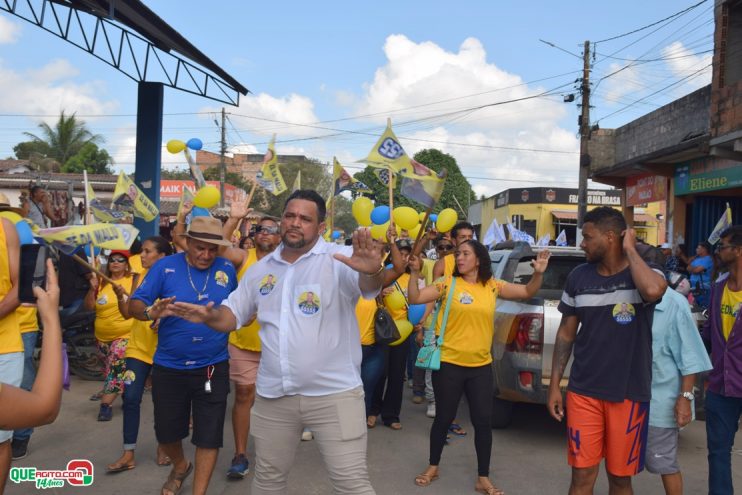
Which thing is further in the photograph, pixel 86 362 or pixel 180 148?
pixel 86 362

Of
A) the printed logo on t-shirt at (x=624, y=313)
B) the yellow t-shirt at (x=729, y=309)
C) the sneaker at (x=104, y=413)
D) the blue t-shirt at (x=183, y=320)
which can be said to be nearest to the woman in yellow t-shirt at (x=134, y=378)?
the blue t-shirt at (x=183, y=320)

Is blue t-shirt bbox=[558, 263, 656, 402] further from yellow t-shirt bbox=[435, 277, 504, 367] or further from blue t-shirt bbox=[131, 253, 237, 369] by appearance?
blue t-shirt bbox=[131, 253, 237, 369]

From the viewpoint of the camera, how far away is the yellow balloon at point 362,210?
500cm

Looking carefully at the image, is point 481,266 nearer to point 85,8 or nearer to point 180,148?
point 180,148

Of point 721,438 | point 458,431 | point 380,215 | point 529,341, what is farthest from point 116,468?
point 721,438

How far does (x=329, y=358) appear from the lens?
3234 mm

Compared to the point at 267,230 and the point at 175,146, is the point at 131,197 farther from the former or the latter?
the point at 267,230

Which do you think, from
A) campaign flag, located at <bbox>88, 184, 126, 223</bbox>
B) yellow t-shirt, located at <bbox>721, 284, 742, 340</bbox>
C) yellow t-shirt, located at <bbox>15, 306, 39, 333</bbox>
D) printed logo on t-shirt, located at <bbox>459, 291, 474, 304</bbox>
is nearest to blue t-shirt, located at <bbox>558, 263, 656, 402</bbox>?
yellow t-shirt, located at <bbox>721, 284, 742, 340</bbox>

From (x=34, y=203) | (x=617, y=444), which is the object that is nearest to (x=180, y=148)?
(x=34, y=203)

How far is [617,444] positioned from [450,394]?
1470 millimetres

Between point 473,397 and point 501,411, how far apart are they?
1.59 meters

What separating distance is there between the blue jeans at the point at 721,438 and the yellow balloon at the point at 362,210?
Result: 103 inches

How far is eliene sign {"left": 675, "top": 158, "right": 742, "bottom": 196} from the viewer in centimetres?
1300

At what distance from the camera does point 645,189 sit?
18.3 meters
